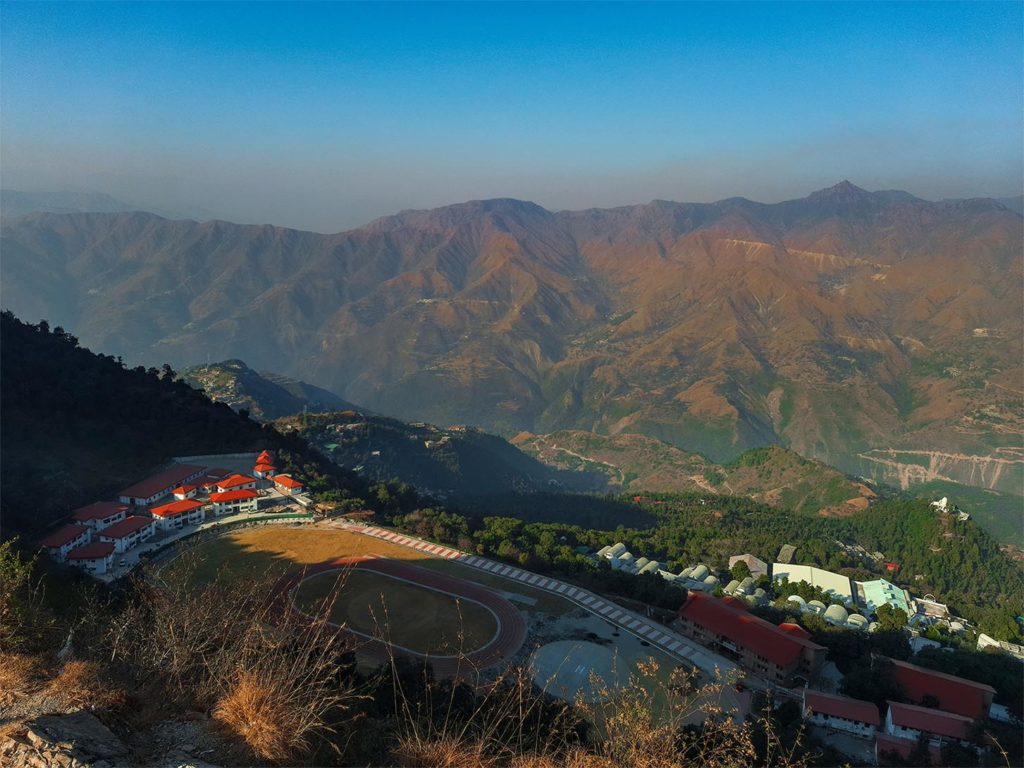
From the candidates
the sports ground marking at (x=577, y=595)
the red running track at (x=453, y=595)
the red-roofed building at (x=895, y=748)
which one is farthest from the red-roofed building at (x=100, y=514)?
the red-roofed building at (x=895, y=748)

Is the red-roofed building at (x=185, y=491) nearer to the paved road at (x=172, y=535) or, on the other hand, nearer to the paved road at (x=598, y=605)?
the paved road at (x=172, y=535)

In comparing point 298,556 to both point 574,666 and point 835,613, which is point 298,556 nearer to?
point 574,666

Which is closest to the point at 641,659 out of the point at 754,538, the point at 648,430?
the point at 754,538

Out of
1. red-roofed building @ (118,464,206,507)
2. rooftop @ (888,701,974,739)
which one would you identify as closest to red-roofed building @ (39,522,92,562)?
red-roofed building @ (118,464,206,507)

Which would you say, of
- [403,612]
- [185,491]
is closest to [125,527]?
[185,491]

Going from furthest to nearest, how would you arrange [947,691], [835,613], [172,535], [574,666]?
1. [835,613]
2. [172,535]
3. [947,691]
4. [574,666]

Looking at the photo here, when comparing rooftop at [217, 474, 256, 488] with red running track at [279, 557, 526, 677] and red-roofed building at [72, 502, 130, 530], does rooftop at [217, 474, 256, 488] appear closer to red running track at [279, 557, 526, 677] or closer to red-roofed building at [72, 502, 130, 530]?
red-roofed building at [72, 502, 130, 530]

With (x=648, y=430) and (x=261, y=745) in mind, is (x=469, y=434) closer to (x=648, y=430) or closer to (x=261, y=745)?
(x=648, y=430)
